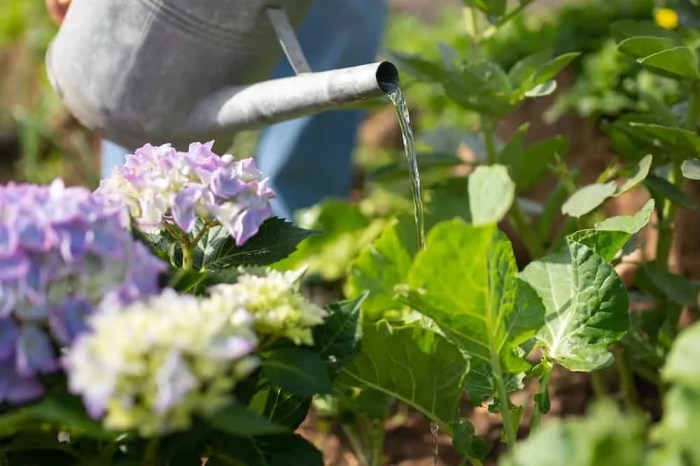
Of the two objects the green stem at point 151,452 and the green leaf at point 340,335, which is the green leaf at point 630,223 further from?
the green stem at point 151,452

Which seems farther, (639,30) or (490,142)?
(490,142)

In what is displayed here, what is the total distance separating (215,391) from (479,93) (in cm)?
75

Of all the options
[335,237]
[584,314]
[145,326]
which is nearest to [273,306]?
[145,326]

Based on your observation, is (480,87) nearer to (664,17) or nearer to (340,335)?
(340,335)

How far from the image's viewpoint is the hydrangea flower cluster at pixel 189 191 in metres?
0.96

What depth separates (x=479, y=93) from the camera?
1383 mm

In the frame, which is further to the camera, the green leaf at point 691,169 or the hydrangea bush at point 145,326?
the green leaf at point 691,169

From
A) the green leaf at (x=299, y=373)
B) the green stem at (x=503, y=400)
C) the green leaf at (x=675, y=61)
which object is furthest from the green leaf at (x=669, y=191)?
the green leaf at (x=299, y=373)

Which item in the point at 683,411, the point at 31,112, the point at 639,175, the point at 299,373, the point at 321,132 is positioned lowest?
the point at 31,112

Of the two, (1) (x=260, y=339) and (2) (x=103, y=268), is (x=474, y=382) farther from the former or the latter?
(2) (x=103, y=268)

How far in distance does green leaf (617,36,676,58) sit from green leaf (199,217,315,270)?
1.55 feet

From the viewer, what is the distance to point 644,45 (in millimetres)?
1262

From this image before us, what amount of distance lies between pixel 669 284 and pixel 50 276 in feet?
2.81

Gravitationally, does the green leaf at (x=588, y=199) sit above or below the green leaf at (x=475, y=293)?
below
